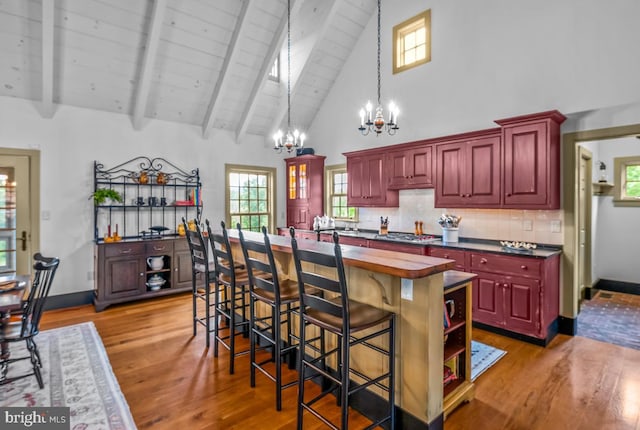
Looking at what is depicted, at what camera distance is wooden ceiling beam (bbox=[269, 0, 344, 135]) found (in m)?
5.12

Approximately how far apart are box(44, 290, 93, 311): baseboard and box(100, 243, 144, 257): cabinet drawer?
82 cm

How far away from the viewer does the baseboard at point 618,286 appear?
5.19m

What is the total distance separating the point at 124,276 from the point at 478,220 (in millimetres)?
5019

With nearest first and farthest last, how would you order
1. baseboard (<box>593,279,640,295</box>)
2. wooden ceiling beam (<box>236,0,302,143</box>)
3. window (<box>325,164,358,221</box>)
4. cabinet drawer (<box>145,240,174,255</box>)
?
wooden ceiling beam (<box>236,0,302,143</box>), cabinet drawer (<box>145,240,174,255</box>), baseboard (<box>593,279,640,295</box>), window (<box>325,164,358,221</box>)

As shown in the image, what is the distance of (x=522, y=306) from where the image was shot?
3580 mm

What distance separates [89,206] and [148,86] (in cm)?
200

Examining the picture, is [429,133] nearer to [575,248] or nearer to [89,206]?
[575,248]

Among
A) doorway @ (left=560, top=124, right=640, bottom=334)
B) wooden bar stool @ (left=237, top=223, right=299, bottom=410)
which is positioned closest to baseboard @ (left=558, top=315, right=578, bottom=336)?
doorway @ (left=560, top=124, right=640, bottom=334)

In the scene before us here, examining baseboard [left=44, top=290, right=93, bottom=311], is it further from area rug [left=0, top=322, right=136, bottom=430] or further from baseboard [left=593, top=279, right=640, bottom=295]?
baseboard [left=593, top=279, right=640, bottom=295]

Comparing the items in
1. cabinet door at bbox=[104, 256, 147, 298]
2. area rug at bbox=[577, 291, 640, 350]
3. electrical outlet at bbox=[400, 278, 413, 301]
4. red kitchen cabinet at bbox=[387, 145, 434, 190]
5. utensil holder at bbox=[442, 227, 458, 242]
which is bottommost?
area rug at bbox=[577, 291, 640, 350]

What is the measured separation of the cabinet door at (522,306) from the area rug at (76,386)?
3.61 metres

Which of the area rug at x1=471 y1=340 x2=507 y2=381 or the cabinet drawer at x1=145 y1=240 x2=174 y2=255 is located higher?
the cabinet drawer at x1=145 y1=240 x2=174 y2=255

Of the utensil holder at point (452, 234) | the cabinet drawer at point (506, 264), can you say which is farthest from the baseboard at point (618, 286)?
the cabinet drawer at point (506, 264)

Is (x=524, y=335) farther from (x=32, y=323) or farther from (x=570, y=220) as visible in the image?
(x=32, y=323)
